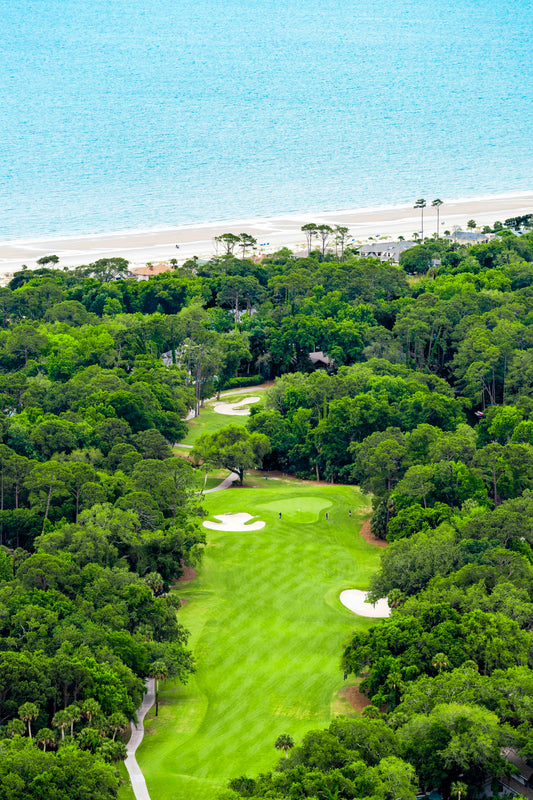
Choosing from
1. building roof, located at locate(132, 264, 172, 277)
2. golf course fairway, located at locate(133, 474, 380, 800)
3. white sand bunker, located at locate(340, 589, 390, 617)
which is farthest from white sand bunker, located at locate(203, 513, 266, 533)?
building roof, located at locate(132, 264, 172, 277)

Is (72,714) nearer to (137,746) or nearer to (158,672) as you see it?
(137,746)

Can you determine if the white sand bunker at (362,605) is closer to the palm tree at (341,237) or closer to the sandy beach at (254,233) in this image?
the palm tree at (341,237)

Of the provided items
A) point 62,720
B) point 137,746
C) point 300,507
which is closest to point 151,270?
point 300,507

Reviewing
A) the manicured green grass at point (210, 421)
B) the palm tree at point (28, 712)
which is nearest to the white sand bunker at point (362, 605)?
the palm tree at point (28, 712)

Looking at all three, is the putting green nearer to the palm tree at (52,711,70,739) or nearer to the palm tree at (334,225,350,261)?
the palm tree at (52,711,70,739)

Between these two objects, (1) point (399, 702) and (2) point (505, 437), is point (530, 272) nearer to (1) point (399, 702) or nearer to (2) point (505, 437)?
(2) point (505, 437)

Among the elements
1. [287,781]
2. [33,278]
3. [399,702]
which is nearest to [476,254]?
[33,278]
